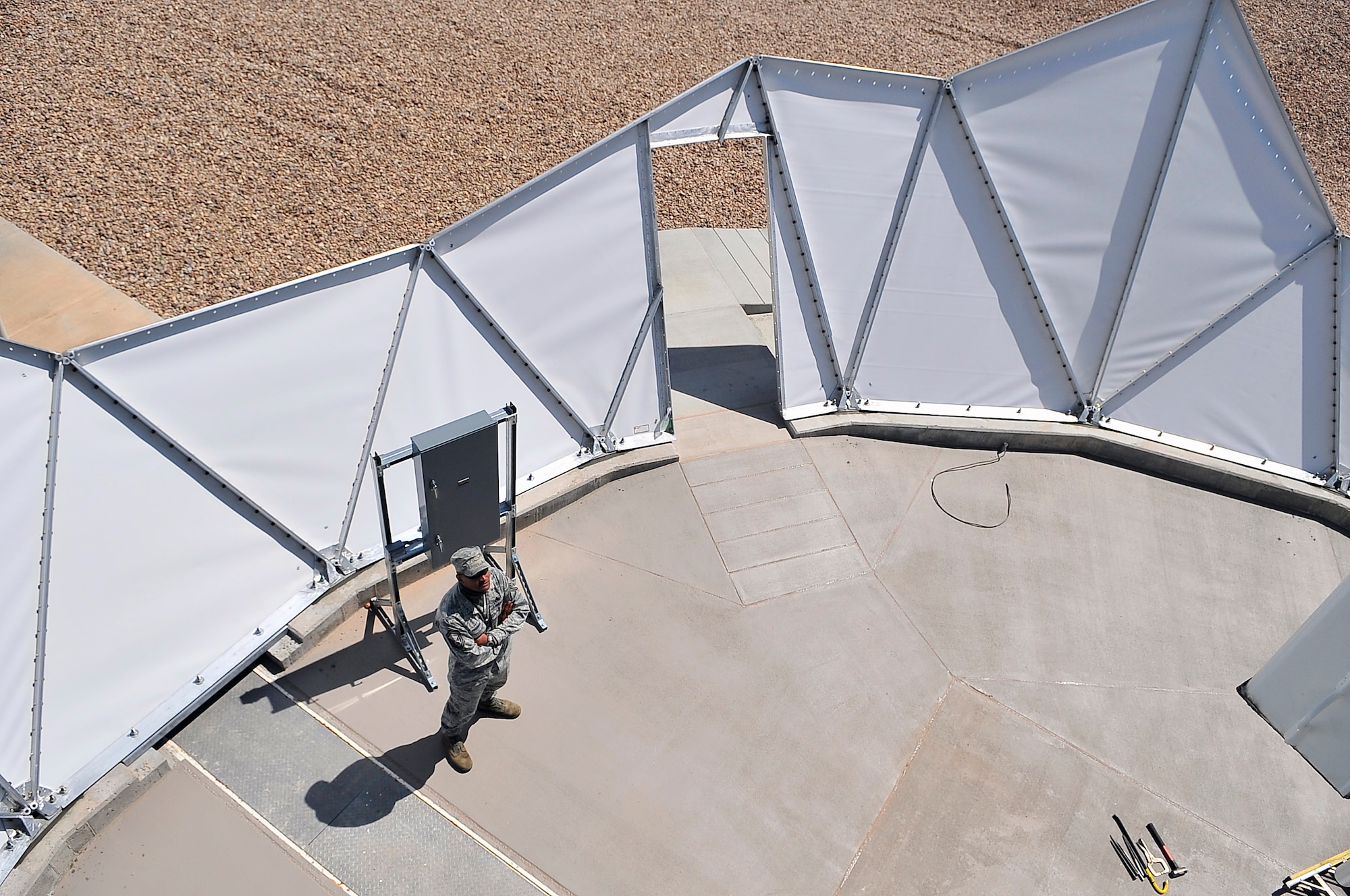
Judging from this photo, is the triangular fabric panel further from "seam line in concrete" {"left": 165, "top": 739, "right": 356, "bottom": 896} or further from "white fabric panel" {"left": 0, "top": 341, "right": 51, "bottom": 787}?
"seam line in concrete" {"left": 165, "top": 739, "right": 356, "bottom": 896}

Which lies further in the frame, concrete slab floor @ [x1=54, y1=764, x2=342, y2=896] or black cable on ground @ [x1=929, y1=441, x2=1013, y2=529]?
black cable on ground @ [x1=929, y1=441, x2=1013, y2=529]

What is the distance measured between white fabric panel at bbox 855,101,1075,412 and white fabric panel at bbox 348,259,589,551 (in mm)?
3446

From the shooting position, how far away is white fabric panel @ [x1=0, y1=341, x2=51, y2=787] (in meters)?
5.32

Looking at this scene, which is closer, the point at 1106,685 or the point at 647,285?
the point at 1106,685

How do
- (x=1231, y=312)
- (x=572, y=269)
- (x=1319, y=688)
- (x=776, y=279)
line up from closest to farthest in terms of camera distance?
1. (x=1319, y=688)
2. (x=572, y=269)
3. (x=776, y=279)
4. (x=1231, y=312)

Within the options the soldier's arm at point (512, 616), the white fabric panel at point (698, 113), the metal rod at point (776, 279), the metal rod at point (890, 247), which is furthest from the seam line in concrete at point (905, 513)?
the white fabric panel at point (698, 113)

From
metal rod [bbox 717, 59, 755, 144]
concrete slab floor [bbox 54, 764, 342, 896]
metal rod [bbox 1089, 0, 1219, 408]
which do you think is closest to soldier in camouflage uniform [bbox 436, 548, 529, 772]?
concrete slab floor [bbox 54, 764, 342, 896]

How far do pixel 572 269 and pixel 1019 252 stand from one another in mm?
4048

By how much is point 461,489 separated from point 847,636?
9.98ft

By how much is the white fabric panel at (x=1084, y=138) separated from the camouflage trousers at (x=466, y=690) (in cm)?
595

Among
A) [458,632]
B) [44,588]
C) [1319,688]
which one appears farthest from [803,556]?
[44,588]

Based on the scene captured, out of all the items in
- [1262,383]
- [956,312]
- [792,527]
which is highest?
[956,312]

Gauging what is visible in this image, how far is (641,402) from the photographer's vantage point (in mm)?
8211

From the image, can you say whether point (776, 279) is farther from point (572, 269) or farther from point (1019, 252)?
point (1019, 252)
